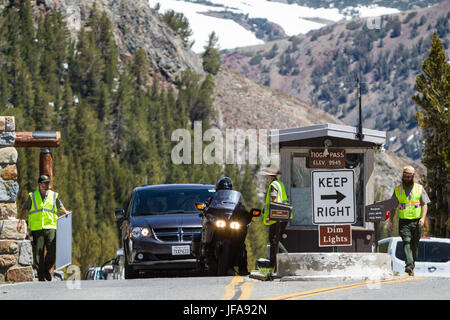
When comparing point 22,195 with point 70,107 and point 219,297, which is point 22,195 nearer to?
point 70,107

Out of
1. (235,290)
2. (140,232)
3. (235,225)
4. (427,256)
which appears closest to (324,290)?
(235,290)

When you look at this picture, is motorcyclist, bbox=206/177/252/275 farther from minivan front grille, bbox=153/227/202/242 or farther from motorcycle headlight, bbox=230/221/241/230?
minivan front grille, bbox=153/227/202/242

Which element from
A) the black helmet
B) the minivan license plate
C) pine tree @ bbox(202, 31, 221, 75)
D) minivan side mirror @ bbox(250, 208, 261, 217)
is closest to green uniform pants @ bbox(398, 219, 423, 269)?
minivan side mirror @ bbox(250, 208, 261, 217)

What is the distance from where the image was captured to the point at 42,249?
49.1 feet

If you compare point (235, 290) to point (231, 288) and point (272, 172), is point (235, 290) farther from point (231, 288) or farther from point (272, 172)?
point (272, 172)

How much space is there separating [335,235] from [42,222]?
4777mm

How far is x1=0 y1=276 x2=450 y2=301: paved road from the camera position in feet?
34.4

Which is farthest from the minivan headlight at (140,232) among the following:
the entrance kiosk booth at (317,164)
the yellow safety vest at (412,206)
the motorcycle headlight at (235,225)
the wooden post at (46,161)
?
the yellow safety vest at (412,206)

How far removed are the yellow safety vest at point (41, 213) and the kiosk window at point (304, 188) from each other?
5393 mm

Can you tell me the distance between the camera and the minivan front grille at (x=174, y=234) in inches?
592

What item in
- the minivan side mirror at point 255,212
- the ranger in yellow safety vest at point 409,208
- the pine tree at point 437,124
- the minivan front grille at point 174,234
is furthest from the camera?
the pine tree at point 437,124

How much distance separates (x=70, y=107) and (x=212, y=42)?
215 ft

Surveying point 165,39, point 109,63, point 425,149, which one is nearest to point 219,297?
point 425,149

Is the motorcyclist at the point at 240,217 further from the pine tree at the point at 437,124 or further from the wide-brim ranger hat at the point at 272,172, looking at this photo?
the pine tree at the point at 437,124
